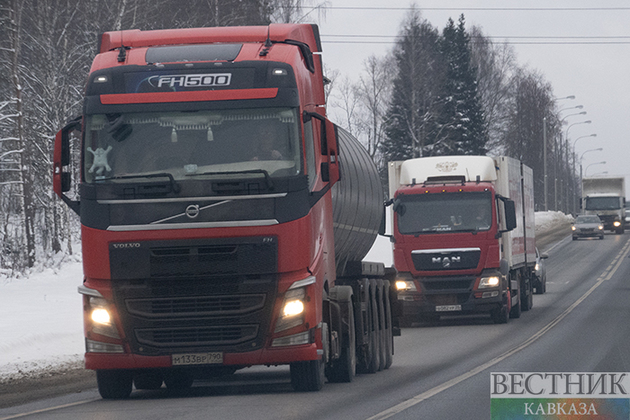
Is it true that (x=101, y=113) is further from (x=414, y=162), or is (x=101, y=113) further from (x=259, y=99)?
(x=414, y=162)

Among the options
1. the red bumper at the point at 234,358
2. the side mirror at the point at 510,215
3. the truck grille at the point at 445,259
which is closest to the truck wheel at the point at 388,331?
the red bumper at the point at 234,358

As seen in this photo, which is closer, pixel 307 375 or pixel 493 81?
pixel 307 375

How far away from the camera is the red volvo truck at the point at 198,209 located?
9.98 metres

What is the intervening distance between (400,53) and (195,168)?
64086mm

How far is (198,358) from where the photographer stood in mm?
10203

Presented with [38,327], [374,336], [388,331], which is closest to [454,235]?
[388,331]

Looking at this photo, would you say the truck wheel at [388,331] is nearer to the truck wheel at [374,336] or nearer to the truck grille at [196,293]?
the truck wheel at [374,336]

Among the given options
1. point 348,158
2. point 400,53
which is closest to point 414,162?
point 348,158

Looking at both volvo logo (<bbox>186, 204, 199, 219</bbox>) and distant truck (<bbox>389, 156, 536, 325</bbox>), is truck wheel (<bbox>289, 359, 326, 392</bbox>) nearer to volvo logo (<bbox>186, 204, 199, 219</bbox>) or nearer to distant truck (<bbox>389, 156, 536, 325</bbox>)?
volvo logo (<bbox>186, 204, 199, 219</bbox>)

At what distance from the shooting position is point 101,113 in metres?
10.2

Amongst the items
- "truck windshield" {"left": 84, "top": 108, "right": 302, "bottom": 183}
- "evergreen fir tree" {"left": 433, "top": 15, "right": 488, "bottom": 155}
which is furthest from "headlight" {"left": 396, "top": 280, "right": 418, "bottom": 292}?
"evergreen fir tree" {"left": 433, "top": 15, "right": 488, "bottom": 155}

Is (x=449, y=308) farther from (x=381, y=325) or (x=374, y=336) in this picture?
(x=374, y=336)

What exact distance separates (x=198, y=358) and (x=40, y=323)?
8.67 meters
